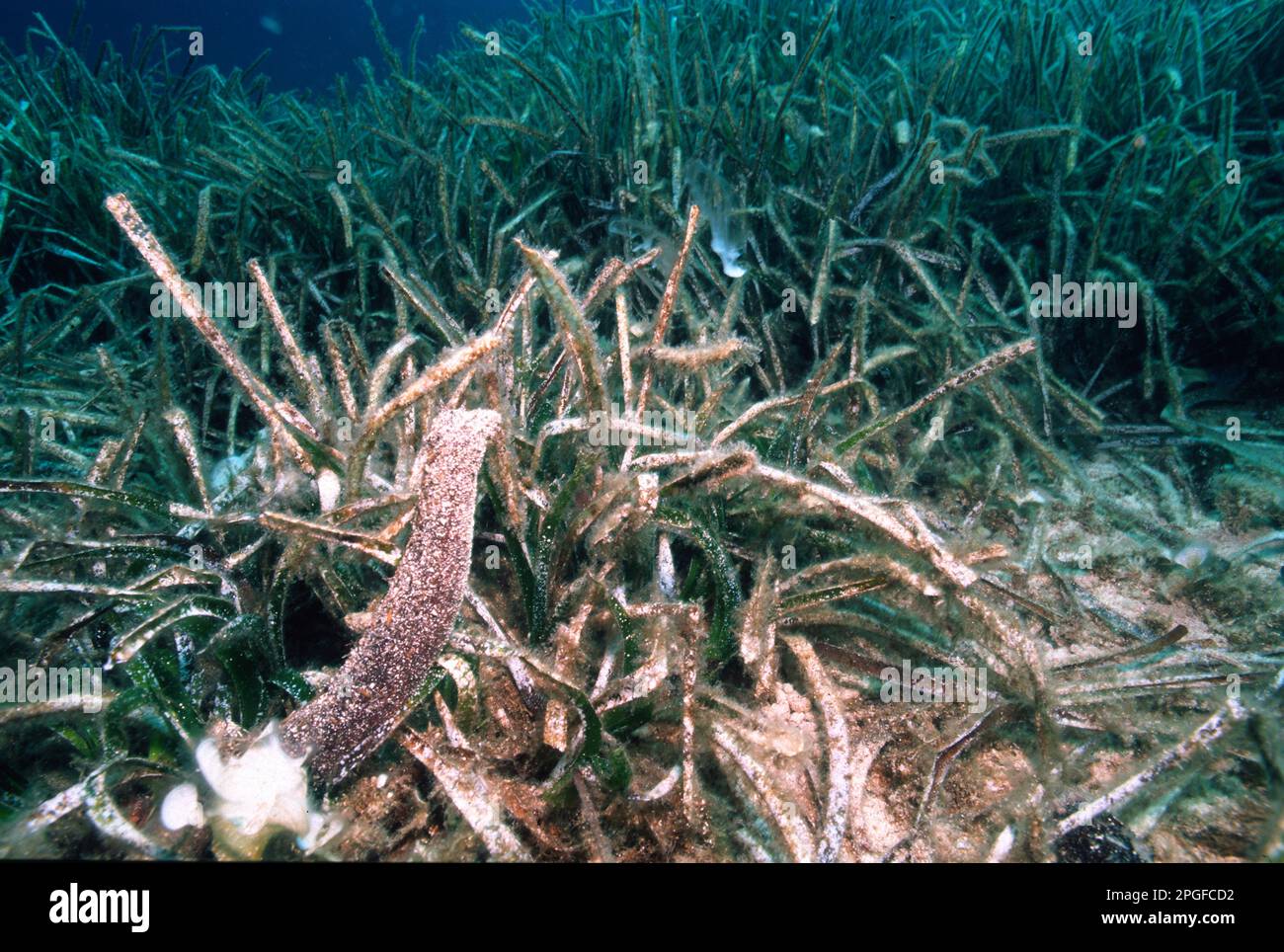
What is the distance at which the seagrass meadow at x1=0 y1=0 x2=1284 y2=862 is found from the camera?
1.47m

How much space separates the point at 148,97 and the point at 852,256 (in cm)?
599

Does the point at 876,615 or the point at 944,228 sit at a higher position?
the point at 944,228

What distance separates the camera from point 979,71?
14.3ft

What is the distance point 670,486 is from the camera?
176 cm

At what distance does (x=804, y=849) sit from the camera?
4.55 ft

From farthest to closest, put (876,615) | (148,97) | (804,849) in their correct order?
1. (148,97)
2. (876,615)
3. (804,849)

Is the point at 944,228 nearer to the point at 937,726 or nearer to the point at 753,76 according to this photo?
the point at 753,76

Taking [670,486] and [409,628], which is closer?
[409,628]

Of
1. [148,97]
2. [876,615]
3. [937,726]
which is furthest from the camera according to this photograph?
[148,97]

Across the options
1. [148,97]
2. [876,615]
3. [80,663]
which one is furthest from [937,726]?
[148,97]

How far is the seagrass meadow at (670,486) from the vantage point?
→ 147cm

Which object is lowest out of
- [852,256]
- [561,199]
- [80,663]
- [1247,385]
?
[80,663]

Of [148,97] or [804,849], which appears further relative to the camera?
[148,97]

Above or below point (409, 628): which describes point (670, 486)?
above
